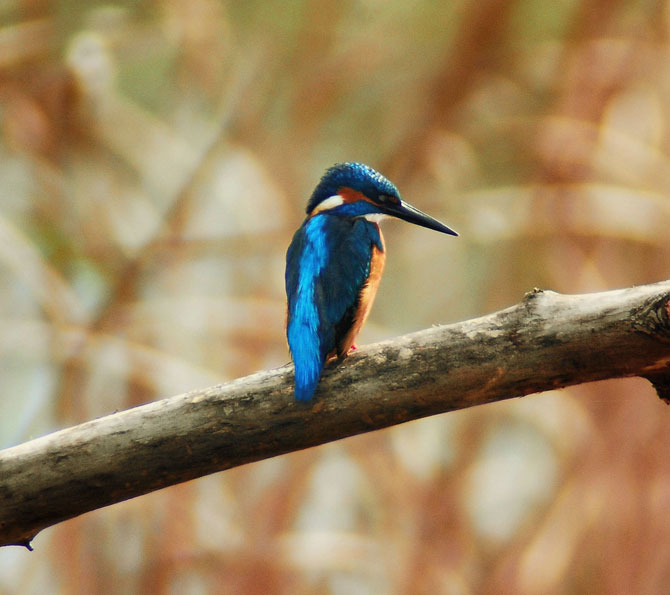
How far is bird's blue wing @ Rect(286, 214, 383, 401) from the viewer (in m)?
1.64

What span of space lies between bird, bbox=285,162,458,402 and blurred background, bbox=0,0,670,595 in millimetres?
1762

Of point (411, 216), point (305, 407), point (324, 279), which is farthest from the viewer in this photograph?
point (411, 216)

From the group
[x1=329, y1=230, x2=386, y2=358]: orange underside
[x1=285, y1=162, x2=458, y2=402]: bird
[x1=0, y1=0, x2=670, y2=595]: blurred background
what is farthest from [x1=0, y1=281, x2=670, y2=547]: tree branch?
[x1=0, y1=0, x2=670, y2=595]: blurred background

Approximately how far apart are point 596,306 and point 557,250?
10.5ft

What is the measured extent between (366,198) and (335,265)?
0.35m

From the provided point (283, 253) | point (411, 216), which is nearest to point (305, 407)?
point (411, 216)

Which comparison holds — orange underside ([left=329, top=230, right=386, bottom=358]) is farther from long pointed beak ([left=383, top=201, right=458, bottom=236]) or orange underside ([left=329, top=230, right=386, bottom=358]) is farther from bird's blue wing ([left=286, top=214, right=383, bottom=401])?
long pointed beak ([left=383, top=201, right=458, bottom=236])

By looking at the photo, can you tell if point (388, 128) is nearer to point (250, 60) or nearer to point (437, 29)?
point (250, 60)

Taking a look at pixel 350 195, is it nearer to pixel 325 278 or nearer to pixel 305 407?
pixel 325 278

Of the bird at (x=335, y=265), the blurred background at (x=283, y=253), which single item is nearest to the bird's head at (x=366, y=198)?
the bird at (x=335, y=265)

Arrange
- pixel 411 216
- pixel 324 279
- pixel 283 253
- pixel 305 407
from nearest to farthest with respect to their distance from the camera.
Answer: pixel 305 407, pixel 324 279, pixel 411 216, pixel 283 253

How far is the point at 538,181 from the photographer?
4.51m

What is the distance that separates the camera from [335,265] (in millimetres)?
1842

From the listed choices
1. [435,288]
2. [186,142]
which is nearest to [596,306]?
[186,142]
